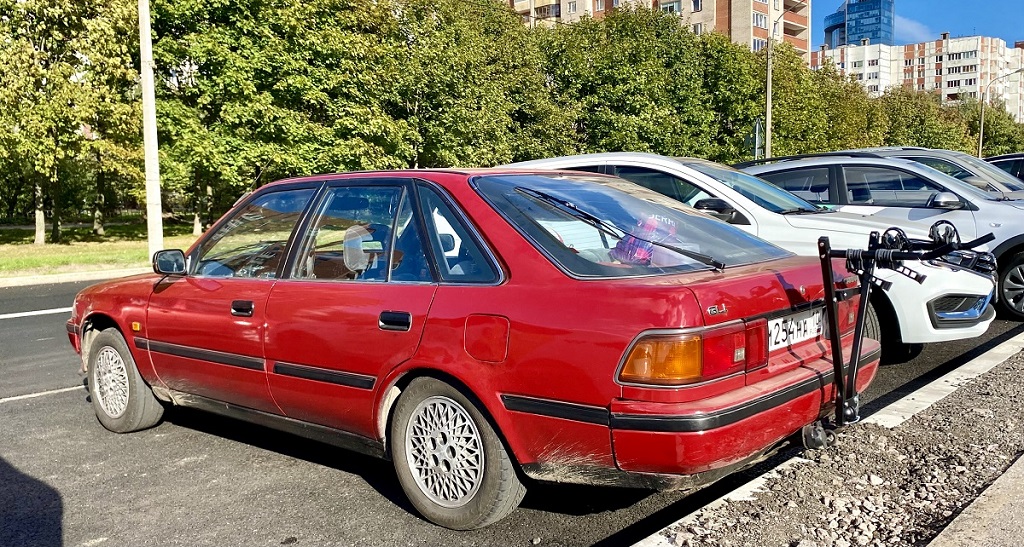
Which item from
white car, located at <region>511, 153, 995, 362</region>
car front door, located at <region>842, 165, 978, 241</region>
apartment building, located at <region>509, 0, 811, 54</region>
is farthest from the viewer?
apartment building, located at <region>509, 0, 811, 54</region>

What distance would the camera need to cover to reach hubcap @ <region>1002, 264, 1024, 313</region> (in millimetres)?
8172

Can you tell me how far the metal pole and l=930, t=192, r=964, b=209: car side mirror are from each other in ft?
46.4

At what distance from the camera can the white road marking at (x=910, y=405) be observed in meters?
3.21

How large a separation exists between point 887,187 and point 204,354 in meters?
7.02

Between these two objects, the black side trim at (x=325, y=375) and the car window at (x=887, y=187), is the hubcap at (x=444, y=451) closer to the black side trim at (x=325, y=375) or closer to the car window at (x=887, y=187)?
the black side trim at (x=325, y=375)

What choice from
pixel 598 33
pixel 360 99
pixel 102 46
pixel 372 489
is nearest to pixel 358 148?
pixel 360 99

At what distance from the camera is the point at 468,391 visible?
3.29 m

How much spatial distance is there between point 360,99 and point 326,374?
22.1 metres

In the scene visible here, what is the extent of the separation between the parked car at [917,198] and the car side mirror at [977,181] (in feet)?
1.93

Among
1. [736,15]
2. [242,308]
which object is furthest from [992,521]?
[736,15]

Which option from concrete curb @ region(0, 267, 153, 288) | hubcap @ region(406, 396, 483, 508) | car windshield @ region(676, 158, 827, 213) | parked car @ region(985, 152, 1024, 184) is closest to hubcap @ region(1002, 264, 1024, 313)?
car windshield @ region(676, 158, 827, 213)

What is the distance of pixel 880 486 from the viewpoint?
12.2ft

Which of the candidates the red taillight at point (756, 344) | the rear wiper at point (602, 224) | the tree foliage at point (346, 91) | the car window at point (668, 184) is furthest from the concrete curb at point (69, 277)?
the red taillight at point (756, 344)

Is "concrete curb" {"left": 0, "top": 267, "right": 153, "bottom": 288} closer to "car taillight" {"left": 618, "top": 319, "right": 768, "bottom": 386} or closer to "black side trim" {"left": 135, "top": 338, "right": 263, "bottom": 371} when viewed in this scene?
"black side trim" {"left": 135, "top": 338, "right": 263, "bottom": 371}
